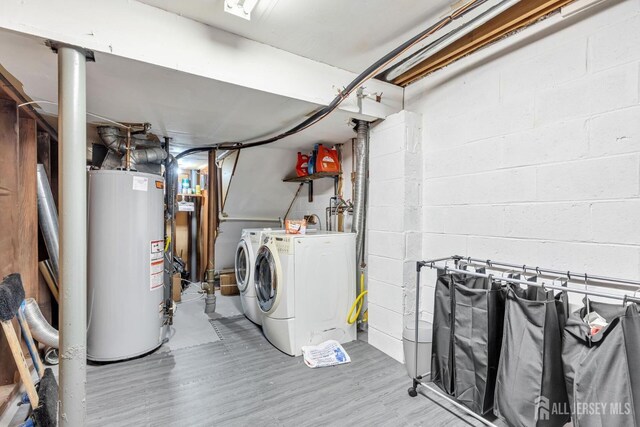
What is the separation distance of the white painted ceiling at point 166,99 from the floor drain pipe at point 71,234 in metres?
0.26

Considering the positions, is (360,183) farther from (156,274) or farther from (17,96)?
(17,96)

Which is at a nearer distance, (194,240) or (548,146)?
(548,146)

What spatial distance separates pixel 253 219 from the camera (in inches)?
180

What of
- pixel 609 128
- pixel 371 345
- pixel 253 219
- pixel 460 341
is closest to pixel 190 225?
pixel 253 219

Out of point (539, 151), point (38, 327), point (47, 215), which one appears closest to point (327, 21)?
point (539, 151)

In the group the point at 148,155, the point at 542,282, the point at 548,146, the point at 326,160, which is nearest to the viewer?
the point at 542,282

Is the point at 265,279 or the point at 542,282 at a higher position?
the point at 542,282

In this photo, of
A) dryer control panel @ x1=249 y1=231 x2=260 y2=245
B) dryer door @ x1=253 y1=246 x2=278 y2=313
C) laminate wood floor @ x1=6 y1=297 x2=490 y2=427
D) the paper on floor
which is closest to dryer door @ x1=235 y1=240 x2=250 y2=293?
dryer control panel @ x1=249 y1=231 x2=260 y2=245

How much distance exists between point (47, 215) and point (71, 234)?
5.22 ft

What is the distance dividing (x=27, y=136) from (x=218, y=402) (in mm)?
2538

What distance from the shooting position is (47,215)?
8.07 feet

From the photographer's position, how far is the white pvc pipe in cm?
137

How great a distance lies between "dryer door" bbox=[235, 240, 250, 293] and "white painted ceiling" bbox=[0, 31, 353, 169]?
1.31 meters

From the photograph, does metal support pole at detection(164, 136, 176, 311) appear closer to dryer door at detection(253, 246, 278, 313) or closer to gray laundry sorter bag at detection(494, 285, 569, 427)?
dryer door at detection(253, 246, 278, 313)
